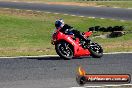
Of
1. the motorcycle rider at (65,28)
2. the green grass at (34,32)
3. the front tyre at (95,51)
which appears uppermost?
the motorcycle rider at (65,28)

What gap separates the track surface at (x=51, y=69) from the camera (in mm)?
11859

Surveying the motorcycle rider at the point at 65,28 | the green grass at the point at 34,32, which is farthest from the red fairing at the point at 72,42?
the green grass at the point at 34,32

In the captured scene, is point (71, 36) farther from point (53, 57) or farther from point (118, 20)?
point (118, 20)

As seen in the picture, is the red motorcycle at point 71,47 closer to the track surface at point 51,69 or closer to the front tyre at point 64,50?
the front tyre at point 64,50

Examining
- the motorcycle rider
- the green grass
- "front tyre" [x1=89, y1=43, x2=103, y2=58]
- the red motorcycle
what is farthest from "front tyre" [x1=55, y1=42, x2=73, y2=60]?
the green grass

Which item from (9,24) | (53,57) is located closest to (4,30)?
(9,24)

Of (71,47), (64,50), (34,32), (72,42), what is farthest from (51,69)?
(34,32)

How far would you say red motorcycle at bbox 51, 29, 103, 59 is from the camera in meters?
15.9

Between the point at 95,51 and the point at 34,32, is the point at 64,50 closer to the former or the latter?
the point at 95,51

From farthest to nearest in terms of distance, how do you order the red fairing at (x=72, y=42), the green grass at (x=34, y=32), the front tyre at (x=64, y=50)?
the green grass at (x=34, y=32), the red fairing at (x=72, y=42), the front tyre at (x=64, y=50)

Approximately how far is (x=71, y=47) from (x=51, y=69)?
8.20ft

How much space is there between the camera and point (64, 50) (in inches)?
628

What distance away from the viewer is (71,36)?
53.5 ft

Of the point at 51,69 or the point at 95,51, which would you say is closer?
the point at 51,69
